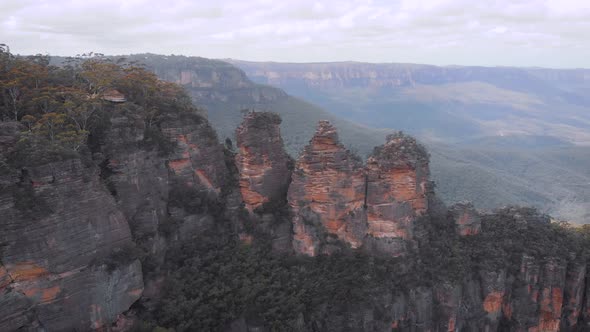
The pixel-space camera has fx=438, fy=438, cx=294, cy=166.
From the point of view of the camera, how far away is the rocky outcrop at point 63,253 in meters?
15.8

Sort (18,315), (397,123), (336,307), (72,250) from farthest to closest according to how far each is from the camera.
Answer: (397,123)
(336,307)
(72,250)
(18,315)

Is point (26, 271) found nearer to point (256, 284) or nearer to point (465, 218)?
point (256, 284)

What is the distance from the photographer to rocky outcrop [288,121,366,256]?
24953 mm

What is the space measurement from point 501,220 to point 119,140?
25.5 meters

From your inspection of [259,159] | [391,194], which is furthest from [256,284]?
[391,194]

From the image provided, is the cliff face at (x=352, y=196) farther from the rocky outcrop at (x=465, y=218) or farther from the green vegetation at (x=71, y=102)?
the green vegetation at (x=71, y=102)

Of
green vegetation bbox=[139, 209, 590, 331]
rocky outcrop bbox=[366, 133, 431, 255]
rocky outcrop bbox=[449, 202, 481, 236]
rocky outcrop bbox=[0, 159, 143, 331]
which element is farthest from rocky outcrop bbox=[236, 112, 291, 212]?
rocky outcrop bbox=[449, 202, 481, 236]

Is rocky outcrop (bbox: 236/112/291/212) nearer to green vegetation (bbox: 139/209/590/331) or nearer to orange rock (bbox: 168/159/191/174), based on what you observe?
green vegetation (bbox: 139/209/590/331)

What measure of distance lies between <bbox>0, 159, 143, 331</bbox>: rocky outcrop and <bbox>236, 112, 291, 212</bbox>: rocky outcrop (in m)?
8.07

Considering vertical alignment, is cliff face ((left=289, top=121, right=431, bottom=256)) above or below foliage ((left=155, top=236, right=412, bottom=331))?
above

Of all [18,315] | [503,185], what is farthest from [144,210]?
[503,185]

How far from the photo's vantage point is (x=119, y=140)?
67.4 ft

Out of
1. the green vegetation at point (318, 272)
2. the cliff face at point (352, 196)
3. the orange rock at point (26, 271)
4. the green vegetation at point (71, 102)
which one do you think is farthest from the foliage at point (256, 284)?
the green vegetation at point (71, 102)

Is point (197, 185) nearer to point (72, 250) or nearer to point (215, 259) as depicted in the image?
point (215, 259)
